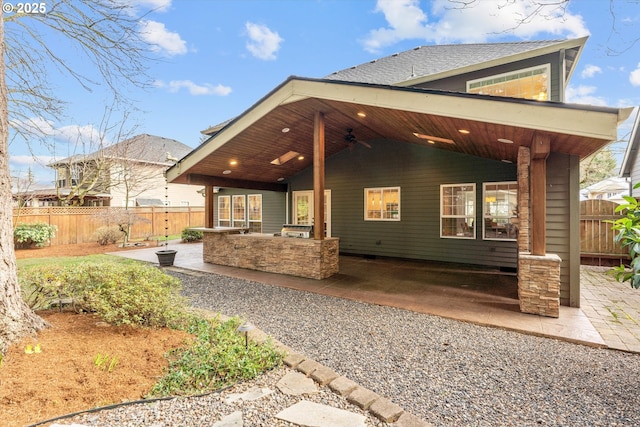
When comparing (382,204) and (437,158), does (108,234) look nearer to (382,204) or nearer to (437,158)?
(382,204)

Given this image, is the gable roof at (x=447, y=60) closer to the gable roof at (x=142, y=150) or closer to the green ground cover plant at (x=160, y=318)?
the green ground cover plant at (x=160, y=318)

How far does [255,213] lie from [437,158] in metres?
7.16

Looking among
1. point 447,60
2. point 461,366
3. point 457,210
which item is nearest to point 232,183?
point 457,210

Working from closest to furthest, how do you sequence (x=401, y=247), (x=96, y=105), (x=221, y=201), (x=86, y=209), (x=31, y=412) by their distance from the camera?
(x=31, y=412) → (x=401, y=247) → (x=96, y=105) → (x=86, y=209) → (x=221, y=201)

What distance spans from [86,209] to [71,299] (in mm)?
10364

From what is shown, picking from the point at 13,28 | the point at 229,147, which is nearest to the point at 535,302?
the point at 229,147

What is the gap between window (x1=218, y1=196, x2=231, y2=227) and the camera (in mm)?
12633

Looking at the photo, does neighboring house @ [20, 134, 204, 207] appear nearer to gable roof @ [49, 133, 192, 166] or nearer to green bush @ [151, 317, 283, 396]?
gable roof @ [49, 133, 192, 166]

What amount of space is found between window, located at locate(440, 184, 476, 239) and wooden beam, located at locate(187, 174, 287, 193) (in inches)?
215

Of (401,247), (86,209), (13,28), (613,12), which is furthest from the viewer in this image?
(86,209)

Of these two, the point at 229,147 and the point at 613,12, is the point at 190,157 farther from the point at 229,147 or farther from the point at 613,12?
the point at 613,12

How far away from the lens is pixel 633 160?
10.6m

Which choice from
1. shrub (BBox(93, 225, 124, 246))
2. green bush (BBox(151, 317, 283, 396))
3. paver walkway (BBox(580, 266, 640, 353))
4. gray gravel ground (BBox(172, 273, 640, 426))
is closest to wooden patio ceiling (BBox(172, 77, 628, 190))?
paver walkway (BBox(580, 266, 640, 353))

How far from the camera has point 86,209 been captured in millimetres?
11555
